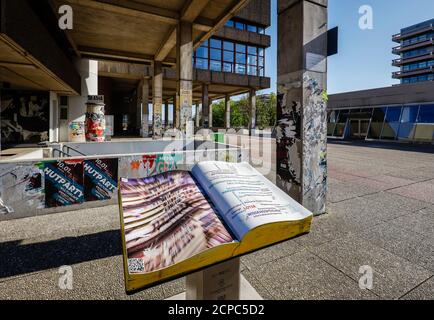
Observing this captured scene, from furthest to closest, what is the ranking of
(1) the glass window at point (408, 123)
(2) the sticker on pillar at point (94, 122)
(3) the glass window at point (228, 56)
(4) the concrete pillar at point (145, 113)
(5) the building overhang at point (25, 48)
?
(3) the glass window at point (228, 56)
(4) the concrete pillar at point (145, 113)
(1) the glass window at point (408, 123)
(2) the sticker on pillar at point (94, 122)
(5) the building overhang at point (25, 48)

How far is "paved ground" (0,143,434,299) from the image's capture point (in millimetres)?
2623

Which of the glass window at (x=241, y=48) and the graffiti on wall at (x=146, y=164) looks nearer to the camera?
the graffiti on wall at (x=146, y=164)

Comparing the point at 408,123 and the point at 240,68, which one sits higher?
the point at 240,68

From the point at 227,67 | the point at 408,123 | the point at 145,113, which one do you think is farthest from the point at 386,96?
the point at 145,113

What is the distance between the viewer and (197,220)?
4.79ft

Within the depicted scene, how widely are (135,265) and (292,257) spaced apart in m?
2.72

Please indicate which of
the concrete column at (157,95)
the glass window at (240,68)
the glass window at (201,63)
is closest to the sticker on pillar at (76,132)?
the concrete column at (157,95)

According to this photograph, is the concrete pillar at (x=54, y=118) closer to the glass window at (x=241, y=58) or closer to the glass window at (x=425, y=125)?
the glass window at (x=241, y=58)

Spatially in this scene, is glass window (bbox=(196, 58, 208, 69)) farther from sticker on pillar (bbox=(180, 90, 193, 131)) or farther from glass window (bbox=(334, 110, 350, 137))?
glass window (bbox=(334, 110, 350, 137))

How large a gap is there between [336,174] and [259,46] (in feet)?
96.3

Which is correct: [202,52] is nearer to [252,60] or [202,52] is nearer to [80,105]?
[252,60]

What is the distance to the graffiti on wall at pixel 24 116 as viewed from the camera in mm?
13695

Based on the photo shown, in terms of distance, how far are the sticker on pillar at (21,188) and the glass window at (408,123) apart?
25.6 meters
